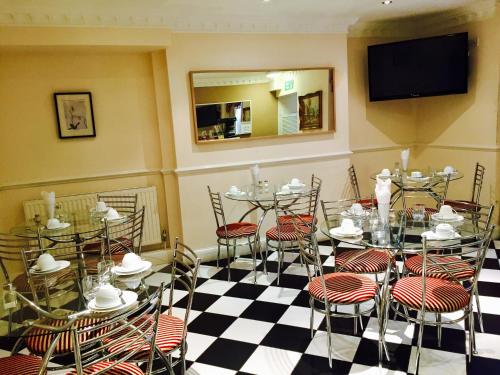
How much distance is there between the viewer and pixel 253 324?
10.1ft

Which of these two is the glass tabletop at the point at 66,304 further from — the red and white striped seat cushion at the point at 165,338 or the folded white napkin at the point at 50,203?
the folded white napkin at the point at 50,203

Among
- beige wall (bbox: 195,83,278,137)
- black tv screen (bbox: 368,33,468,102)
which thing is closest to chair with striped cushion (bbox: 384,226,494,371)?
beige wall (bbox: 195,83,278,137)

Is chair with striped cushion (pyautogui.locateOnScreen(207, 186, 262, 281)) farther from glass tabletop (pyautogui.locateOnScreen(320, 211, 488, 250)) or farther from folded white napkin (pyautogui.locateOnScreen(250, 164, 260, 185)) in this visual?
glass tabletop (pyautogui.locateOnScreen(320, 211, 488, 250))

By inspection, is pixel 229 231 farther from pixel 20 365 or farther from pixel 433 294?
pixel 20 365

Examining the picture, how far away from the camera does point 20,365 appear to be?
198 centimetres

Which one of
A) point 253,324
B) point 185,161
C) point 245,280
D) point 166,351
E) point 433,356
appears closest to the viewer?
point 166,351

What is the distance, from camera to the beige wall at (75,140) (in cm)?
397

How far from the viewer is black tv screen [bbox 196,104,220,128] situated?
170 inches

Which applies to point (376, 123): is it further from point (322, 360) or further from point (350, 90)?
point (322, 360)

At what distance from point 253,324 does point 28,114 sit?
2900 mm

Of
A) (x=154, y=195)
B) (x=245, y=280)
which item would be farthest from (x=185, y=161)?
(x=245, y=280)

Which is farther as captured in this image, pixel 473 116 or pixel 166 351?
pixel 473 116

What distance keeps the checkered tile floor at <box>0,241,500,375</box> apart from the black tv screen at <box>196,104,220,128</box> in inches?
63.2

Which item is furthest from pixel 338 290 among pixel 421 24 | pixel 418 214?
pixel 421 24
